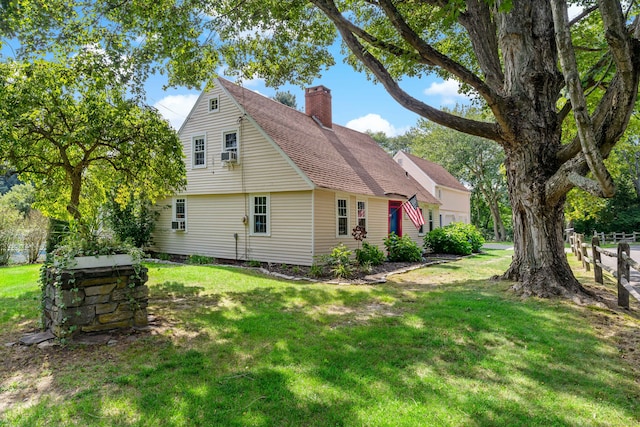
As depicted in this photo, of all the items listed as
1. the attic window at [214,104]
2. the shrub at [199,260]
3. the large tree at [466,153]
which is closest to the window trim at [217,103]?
the attic window at [214,104]

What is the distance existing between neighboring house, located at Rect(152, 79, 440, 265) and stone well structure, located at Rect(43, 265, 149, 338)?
711 centimetres

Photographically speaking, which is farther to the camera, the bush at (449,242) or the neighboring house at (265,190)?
the bush at (449,242)

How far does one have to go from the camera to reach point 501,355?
4242 mm

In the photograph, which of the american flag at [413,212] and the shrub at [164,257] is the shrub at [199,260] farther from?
the american flag at [413,212]

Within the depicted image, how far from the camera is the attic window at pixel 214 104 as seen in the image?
14.0m

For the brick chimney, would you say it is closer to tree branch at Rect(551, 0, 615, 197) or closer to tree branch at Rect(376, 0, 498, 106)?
tree branch at Rect(376, 0, 498, 106)

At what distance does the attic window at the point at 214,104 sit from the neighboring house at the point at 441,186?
1761 cm

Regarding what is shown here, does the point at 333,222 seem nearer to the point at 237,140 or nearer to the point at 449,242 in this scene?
the point at 237,140

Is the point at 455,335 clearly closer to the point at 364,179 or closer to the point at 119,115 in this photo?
the point at 119,115

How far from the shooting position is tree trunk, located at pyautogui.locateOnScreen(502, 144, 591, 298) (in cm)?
704

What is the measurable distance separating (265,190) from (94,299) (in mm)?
8246

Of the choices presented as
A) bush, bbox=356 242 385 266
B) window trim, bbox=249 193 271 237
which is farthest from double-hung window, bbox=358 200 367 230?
window trim, bbox=249 193 271 237

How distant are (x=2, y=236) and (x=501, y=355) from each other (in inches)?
725

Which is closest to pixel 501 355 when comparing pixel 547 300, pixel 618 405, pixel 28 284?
pixel 618 405
